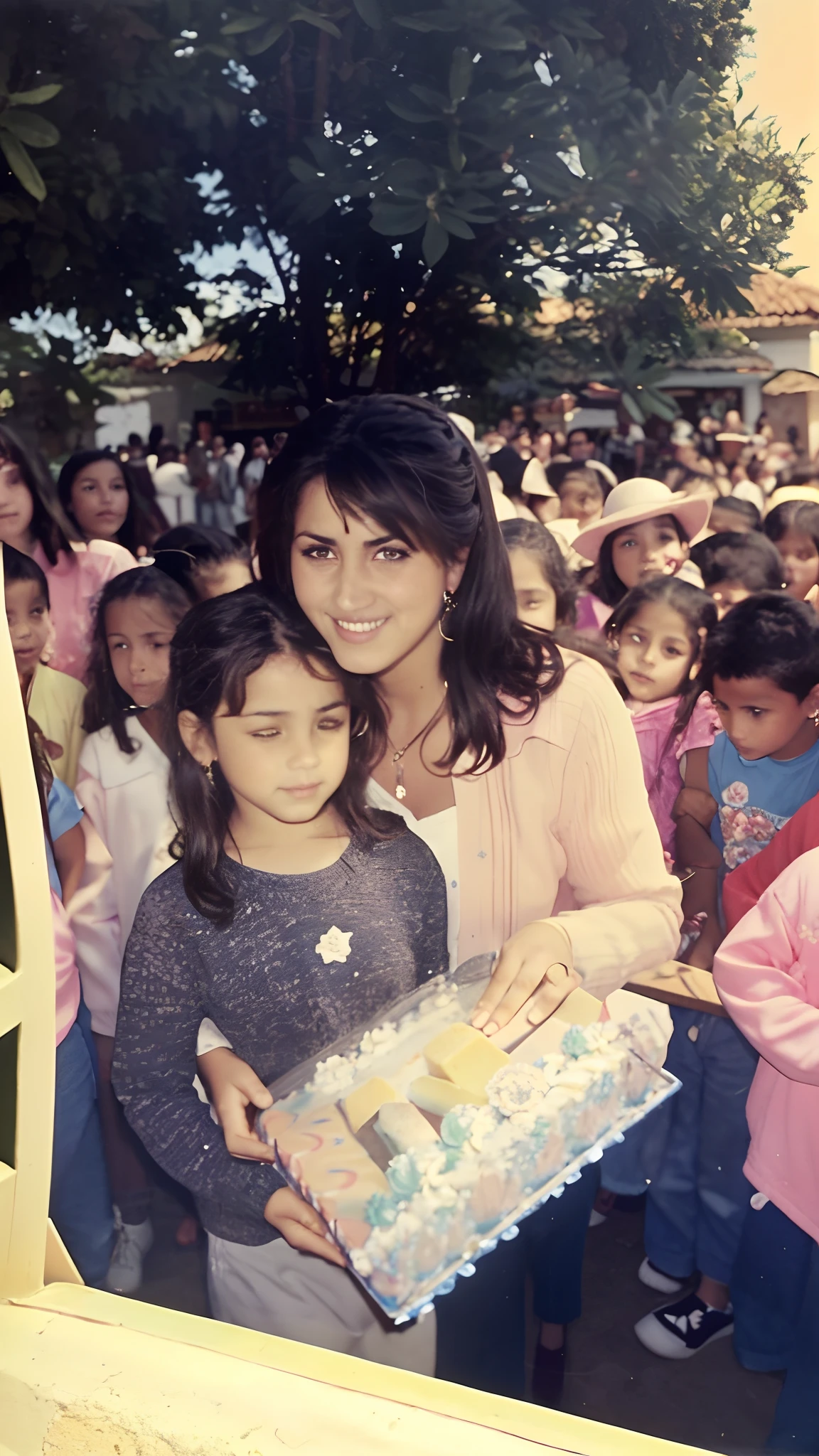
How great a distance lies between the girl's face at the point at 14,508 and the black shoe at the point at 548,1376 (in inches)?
65.5

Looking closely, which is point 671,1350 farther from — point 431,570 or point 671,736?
point 431,570

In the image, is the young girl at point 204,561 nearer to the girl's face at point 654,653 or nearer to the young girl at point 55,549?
the young girl at point 55,549

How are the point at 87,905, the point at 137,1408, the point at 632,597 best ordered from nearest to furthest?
the point at 137,1408 → the point at 632,597 → the point at 87,905

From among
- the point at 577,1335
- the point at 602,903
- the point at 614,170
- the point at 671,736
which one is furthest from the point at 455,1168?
the point at 614,170

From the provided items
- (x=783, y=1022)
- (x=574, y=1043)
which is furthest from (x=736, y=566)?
(x=574, y=1043)

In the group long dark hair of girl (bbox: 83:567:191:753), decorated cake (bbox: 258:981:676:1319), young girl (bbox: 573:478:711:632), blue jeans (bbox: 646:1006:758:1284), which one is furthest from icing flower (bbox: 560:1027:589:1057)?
long dark hair of girl (bbox: 83:567:191:753)

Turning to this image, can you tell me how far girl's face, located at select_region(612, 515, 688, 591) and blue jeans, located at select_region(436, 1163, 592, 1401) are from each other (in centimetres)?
99

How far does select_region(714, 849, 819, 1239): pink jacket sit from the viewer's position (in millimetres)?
1642

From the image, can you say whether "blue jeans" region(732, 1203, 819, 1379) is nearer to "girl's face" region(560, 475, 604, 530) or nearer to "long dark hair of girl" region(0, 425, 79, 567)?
"girl's face" region(560, 475, 604, 530)

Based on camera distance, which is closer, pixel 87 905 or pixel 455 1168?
pixel 455 1168

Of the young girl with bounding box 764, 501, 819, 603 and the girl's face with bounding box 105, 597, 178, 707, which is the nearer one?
the young girl with bounding box 764, 501, 819, 603

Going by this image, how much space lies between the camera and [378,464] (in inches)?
66.7

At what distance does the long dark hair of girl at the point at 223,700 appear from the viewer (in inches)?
70.2

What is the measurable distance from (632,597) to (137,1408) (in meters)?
1.48
